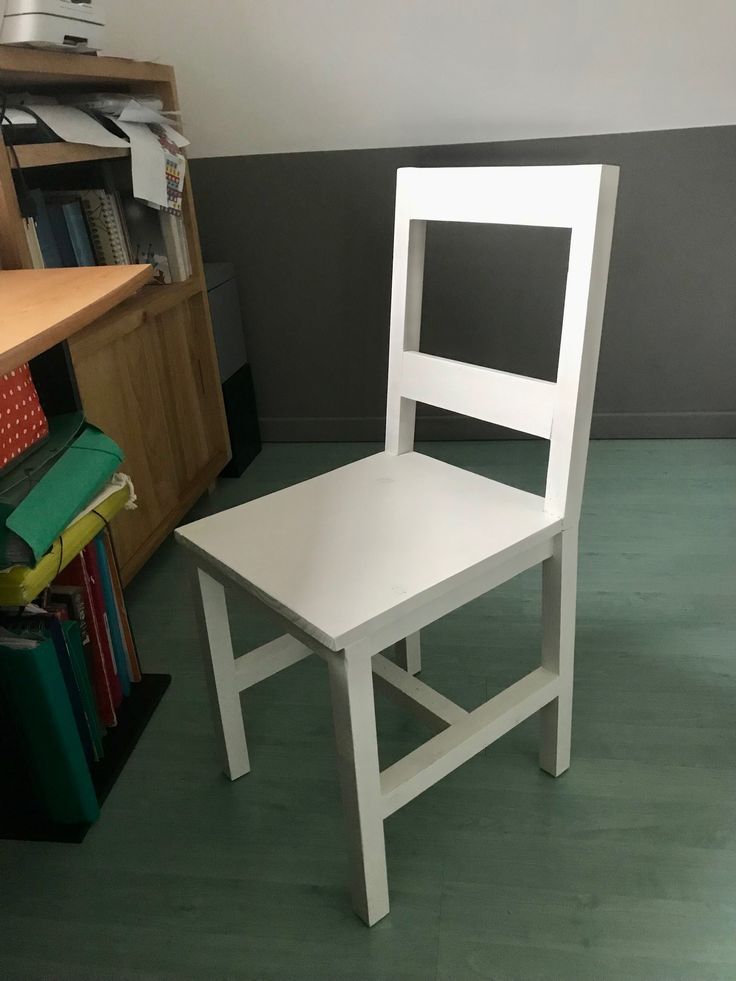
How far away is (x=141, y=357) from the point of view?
5.69ft

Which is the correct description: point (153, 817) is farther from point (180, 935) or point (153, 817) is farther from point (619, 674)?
point (619, 674)

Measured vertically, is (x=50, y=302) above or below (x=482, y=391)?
above

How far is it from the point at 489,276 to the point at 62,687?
5.37 ft

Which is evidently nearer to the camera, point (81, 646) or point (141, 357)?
point (81, 646)

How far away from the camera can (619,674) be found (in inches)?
56.1

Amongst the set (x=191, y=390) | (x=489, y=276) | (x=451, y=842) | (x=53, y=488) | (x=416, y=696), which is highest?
(x=53, y=488)

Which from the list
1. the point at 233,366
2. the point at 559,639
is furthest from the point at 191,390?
the point at 559,639

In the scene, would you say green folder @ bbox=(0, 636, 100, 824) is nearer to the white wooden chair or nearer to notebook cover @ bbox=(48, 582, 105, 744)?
notebook cover @ bbox=(48, 582, 105, 744)

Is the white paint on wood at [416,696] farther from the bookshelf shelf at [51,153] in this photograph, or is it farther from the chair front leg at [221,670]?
the bookshelf shelf at [51,153]

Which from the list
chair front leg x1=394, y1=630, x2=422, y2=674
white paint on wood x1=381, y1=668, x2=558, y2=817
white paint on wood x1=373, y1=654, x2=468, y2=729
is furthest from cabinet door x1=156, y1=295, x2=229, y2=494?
white paint on wood x1=381, y1=668, x2=558, y2=817

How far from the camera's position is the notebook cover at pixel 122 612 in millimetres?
1328

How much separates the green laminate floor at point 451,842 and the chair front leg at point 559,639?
0.18 feet

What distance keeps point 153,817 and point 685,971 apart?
2.47ft

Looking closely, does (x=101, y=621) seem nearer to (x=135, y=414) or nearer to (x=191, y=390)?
(x=135, y=414)
